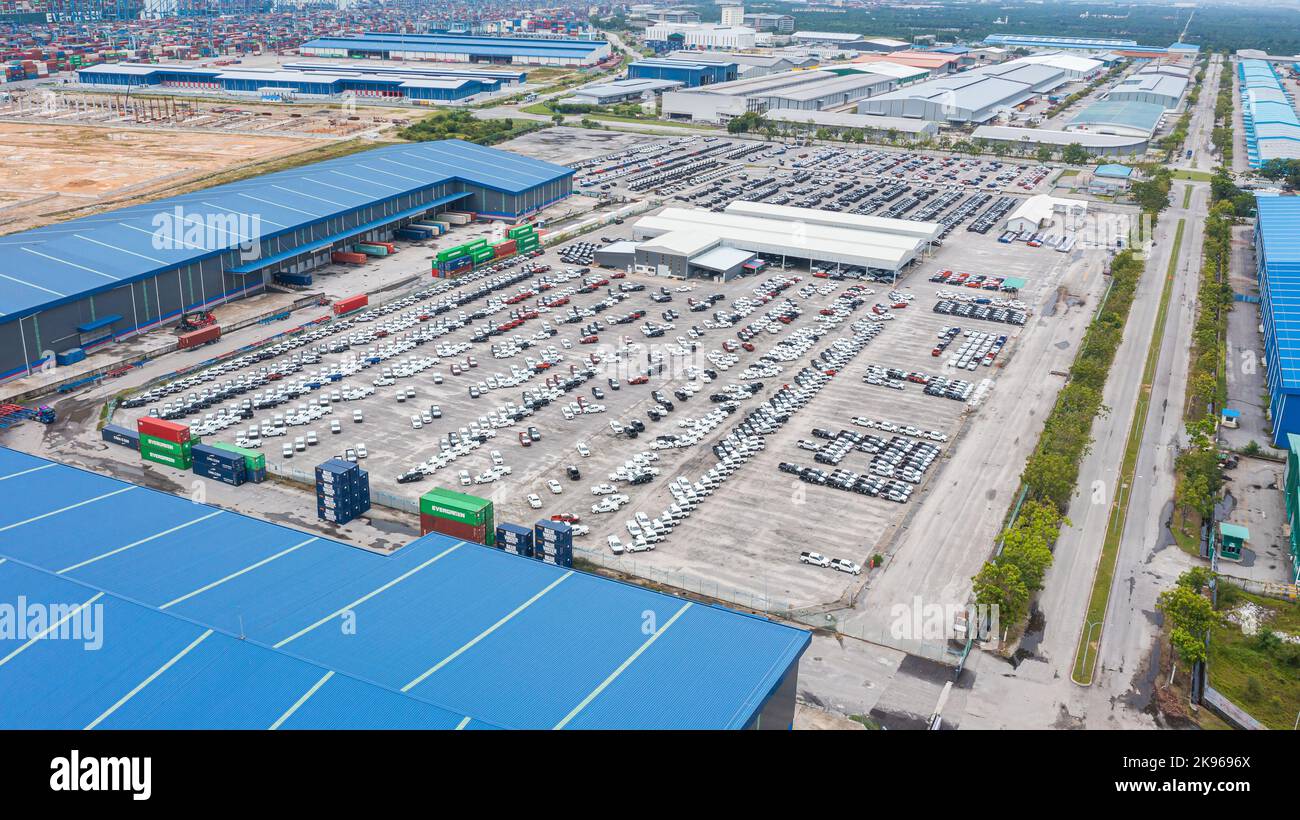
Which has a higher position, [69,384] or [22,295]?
[22,295]

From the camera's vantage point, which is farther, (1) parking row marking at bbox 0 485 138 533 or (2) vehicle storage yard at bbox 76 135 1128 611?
(2) vehicle storage yard at bbox 76 135 1128 611

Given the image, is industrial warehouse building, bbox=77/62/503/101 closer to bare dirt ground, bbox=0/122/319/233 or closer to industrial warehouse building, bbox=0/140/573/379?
bare dirt ground, bbox=0/122/319/233

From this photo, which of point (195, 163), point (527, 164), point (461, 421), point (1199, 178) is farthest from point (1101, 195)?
point (195, 163)

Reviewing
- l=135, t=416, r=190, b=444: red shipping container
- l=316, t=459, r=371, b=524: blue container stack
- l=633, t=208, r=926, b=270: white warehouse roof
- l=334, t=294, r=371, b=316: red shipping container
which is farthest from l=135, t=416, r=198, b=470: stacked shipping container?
l=633, t=208, r=926, b=270: white warehouse roof

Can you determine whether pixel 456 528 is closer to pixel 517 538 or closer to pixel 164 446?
pixel 517 538

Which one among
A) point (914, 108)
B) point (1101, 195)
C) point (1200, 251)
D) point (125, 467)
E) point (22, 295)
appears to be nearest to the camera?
point (125, 467)

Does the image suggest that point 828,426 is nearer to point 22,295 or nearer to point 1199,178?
point 22,295
